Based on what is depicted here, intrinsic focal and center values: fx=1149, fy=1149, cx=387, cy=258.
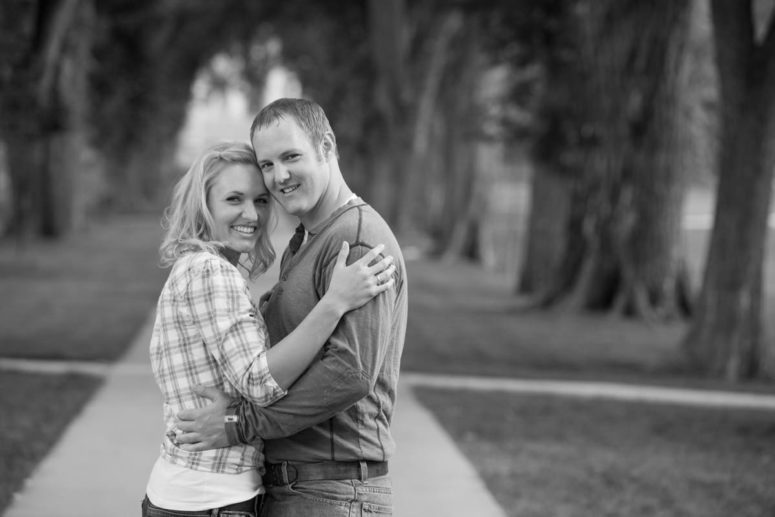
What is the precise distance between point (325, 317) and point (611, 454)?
4.77m

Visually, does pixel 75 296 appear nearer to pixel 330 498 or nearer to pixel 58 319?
pixel 58 319

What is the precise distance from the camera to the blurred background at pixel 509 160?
33.6 feet

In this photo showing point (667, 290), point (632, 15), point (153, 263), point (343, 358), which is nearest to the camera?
point (343, 358)

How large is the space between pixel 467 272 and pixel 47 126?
9331 mm

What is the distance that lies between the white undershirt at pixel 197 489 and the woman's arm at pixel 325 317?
1.05 ft

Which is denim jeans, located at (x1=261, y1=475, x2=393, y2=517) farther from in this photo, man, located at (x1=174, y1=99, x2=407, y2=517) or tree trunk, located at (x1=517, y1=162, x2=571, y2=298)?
tree trunk, located at (x1=517, y1=162, x2=571, y2=298)

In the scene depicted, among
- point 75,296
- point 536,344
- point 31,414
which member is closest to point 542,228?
point 536,344

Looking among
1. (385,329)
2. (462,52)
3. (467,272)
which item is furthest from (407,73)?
(385,329)

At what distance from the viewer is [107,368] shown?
30.9 feet

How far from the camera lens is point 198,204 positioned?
2.92m

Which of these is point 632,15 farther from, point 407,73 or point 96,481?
point 407,73

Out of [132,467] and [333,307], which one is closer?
[333,307]

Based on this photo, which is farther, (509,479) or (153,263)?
(153,263)

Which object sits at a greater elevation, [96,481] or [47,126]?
[47,126]
